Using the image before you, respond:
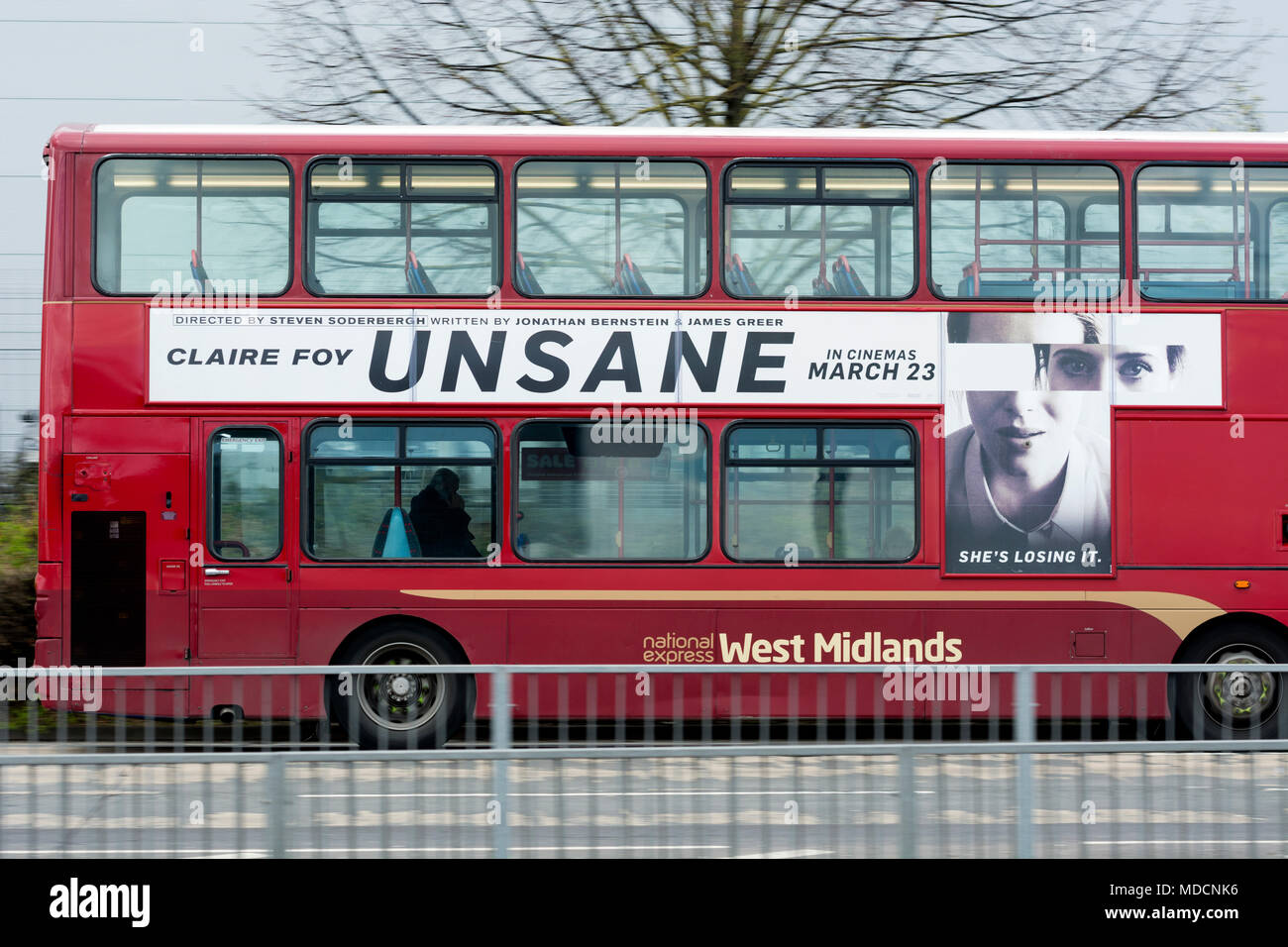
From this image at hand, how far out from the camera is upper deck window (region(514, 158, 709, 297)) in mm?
9977

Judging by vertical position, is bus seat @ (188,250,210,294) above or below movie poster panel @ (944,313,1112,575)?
above

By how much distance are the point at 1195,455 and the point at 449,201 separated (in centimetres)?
546

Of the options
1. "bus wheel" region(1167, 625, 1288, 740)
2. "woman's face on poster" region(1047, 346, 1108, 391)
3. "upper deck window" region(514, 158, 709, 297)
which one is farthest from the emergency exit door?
"bus wheel" region(1167, 625, 1288, 740)

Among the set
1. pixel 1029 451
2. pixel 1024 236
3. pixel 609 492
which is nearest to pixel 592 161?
pixel 609 492

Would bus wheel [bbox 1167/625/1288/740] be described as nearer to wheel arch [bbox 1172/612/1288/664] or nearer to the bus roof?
wheel arch [bbox 1172/612/1288/664]

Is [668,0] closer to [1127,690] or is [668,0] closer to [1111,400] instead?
[1111,400]

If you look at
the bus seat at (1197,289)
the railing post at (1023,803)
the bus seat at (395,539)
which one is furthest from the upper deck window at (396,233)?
the railing post at (1023,803)

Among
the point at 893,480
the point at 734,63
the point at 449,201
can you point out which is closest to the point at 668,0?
the point at 734,63

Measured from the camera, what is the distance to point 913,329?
9953 mm

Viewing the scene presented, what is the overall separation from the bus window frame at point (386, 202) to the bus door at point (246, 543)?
1024mm

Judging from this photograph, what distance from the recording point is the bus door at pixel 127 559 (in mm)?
9773

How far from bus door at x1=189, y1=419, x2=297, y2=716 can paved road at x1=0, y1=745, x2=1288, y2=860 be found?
4199mm

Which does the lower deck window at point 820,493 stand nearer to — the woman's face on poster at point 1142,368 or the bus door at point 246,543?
the woman's face on poster at point 1142,368

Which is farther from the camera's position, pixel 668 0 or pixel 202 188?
pixel 668 0
